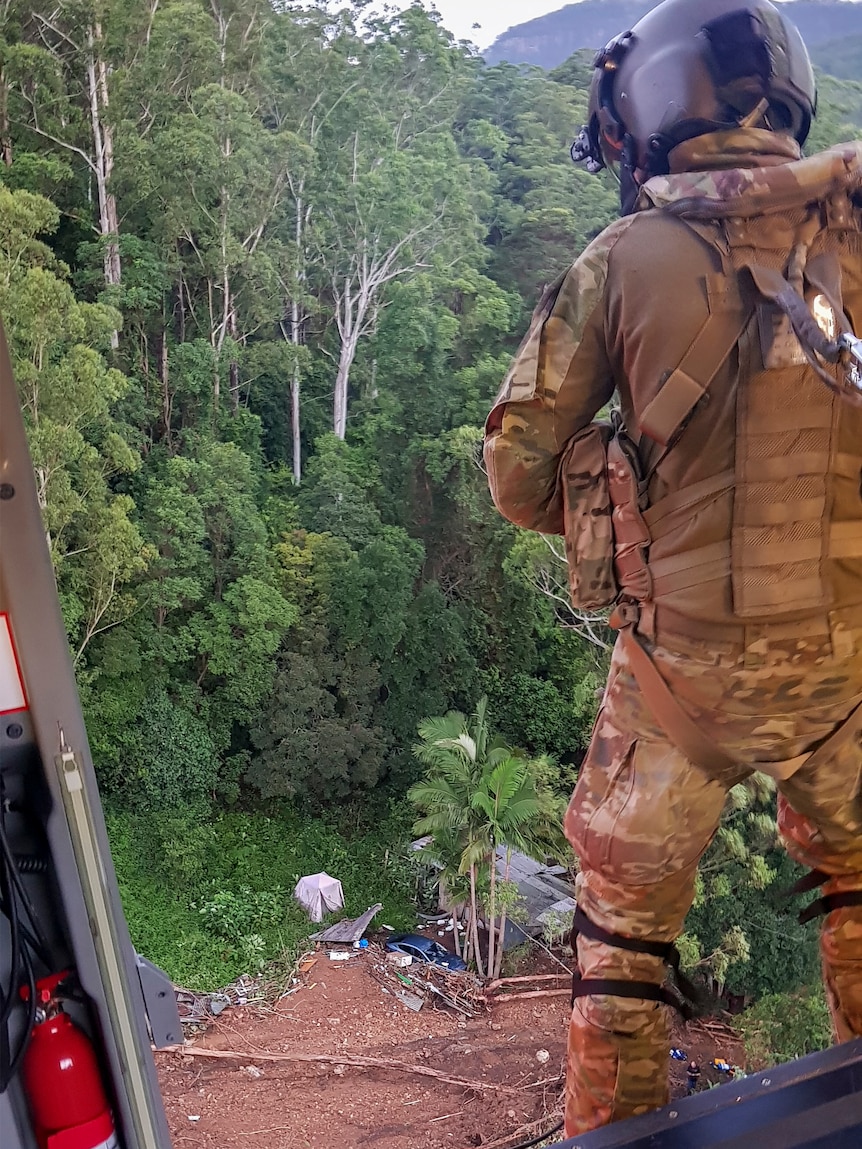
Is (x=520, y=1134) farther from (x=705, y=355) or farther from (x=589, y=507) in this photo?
(x=705, y=355)

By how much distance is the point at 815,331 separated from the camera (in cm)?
84

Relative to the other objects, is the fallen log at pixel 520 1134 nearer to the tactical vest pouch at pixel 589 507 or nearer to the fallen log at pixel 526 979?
the fallen log at pixel 526 979

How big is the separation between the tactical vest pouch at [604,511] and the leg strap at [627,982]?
1.30ft

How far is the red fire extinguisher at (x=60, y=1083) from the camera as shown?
32.2 inches

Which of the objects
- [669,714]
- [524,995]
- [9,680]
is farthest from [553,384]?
[524,995]

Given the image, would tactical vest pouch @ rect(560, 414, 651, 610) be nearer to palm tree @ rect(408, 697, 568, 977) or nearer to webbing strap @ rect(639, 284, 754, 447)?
webbing strap @ rect(639, 284, 754, 447)

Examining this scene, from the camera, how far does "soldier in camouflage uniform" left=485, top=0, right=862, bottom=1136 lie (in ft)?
2.88

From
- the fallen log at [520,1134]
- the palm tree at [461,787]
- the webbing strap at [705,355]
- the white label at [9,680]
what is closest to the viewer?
the white label at [9,680]

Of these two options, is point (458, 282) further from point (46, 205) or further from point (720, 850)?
point (720, 850)

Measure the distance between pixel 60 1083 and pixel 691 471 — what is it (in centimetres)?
85

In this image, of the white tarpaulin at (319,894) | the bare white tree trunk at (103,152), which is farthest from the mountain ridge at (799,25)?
the white tarpaulin at (319,894)

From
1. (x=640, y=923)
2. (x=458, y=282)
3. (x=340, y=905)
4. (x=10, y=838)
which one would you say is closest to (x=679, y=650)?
(x=640, y=923)

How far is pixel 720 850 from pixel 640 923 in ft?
7.67

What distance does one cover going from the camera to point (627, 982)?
102 cm
